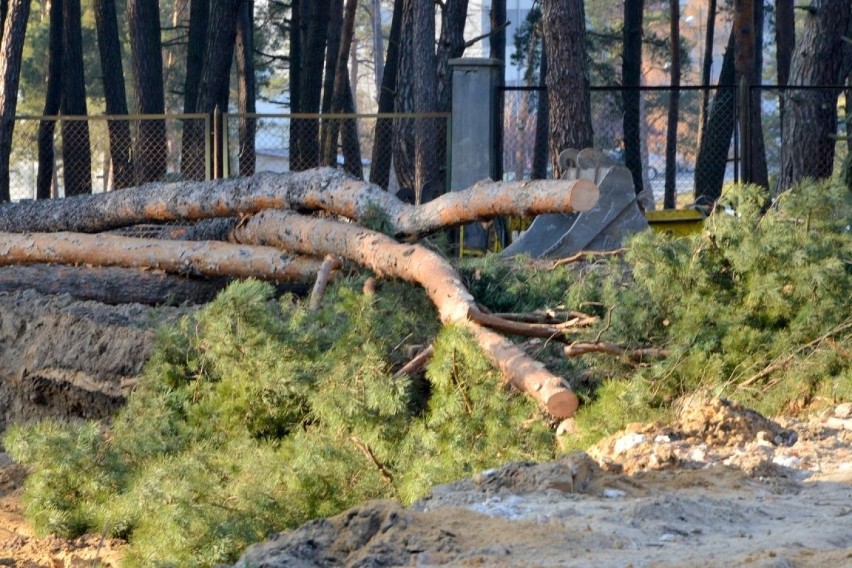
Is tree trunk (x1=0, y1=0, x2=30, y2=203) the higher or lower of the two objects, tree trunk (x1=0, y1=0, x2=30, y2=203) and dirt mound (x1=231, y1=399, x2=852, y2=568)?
the higher

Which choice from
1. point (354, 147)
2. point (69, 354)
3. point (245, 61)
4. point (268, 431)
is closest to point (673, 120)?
point (354, 147)

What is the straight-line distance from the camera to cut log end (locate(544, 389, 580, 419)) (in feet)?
17.6

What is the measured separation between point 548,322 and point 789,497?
2.76 m

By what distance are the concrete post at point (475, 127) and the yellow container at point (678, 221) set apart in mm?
1674

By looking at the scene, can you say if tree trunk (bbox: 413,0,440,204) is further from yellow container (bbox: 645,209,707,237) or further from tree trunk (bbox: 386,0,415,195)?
yellow container (bbox: 645,209,707,237)

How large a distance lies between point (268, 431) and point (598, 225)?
5022 millimetres

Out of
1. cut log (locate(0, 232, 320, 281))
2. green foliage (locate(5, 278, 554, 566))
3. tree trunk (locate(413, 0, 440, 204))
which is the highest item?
tree trunk (locate(413, 0, 440, 204))

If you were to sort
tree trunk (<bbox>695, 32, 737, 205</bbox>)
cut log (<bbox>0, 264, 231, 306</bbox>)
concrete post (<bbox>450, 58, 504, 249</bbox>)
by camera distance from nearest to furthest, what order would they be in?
cut log (<bbox>0, 264, 231, 306</bbox>)
concrete post (<bbox>450, 58, 504, 249</bbox>)
tree trunk (<bbox>695, 32, 737, 205</bbox>)

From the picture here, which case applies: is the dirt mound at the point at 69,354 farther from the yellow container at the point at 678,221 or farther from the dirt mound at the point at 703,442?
the yellow container at the point at 678,221

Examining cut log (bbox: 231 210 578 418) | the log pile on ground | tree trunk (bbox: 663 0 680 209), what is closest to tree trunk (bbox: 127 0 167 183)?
the log pile on ground

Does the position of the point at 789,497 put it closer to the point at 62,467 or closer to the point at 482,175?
the point at 62,467

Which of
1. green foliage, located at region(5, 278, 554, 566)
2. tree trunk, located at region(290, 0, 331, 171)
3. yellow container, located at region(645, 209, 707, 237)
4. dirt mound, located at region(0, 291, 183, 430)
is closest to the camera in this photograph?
green foliage, located at region(5, 278, 554, 566)

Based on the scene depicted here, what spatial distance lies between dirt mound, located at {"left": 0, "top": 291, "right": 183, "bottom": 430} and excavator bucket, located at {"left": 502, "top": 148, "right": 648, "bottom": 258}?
141 inches

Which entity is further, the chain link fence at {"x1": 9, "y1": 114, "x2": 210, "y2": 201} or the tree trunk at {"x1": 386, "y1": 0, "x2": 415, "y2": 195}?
the tree trunk at {"x1": 386, "y1": 0, "x2": 415, "y2": 195}
